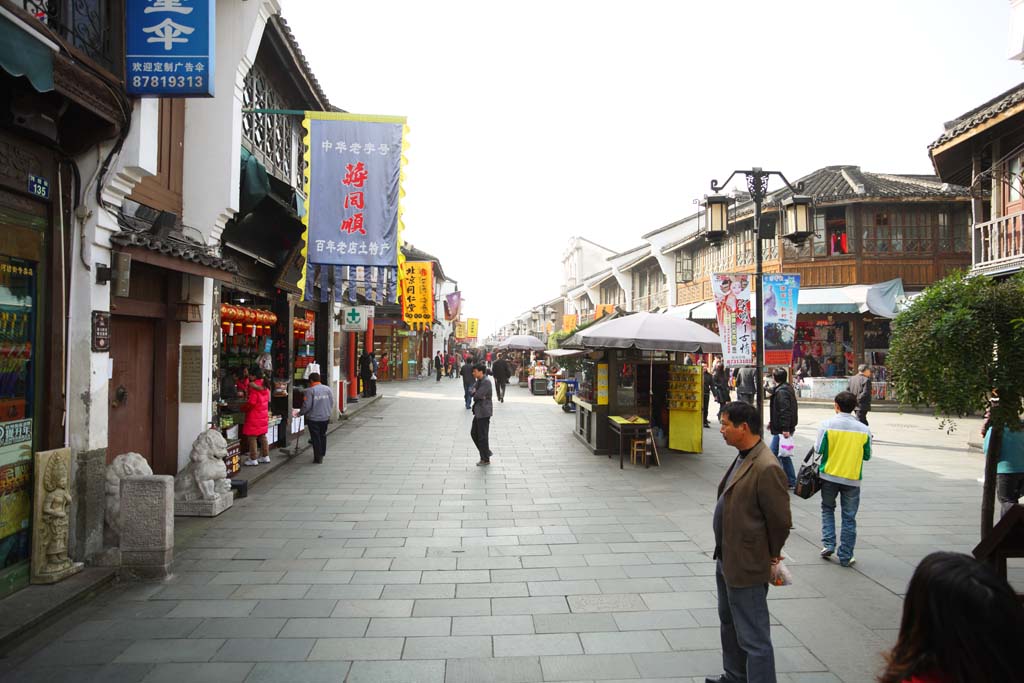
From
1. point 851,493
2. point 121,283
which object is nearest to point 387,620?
point 121,283

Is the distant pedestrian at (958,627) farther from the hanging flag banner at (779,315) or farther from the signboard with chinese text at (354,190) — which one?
the hanging flag banner at (779,315)

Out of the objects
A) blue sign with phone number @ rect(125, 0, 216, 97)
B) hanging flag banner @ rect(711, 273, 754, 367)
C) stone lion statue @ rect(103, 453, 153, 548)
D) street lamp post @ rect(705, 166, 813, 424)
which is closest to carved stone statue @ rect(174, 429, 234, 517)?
stone lion statue @ rect(103, 453, 153, 548)

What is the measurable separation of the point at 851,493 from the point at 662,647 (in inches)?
109

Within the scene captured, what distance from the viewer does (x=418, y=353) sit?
42.8 meters

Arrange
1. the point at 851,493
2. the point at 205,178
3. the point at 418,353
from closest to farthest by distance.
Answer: the point at 851,493, the point at 205,178, the point at 418,353

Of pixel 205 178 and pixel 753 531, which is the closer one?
pixel 753 531

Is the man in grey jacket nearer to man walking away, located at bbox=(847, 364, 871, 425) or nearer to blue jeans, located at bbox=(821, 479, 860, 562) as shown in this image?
blue jeans, located at bbox=(821, 479, 860, 562)

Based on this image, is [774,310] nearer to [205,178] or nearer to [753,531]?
[753,531]

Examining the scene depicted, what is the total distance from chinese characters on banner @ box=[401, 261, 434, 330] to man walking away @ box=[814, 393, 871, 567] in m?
20.9

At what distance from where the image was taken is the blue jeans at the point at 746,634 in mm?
3244

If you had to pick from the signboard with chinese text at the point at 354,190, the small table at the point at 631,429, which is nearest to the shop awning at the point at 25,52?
the signboard with chinese text at the point at 354,190

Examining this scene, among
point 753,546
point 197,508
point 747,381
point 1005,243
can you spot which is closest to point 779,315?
point 747,381

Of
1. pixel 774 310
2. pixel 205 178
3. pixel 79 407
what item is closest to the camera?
pixel 79 407

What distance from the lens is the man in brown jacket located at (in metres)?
3.30
